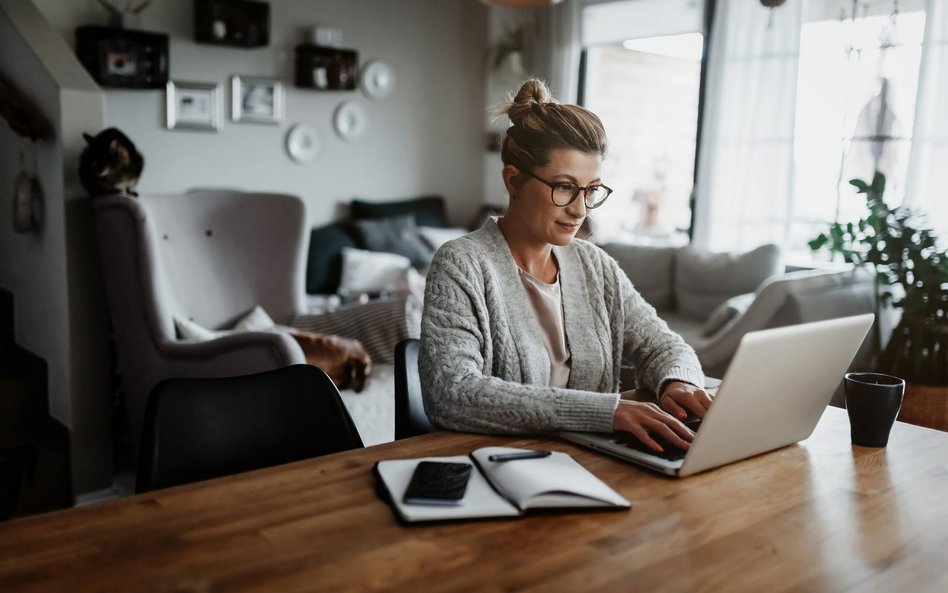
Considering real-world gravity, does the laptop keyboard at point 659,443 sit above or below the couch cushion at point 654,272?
above

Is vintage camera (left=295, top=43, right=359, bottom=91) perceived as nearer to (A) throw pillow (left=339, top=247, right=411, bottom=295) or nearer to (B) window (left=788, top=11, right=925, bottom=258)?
(A) throw pillow (left=339, top=247, right=411, bottom=295)

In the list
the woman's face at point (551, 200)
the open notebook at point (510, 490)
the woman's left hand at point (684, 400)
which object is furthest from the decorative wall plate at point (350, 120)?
the open notebook at point (510, 490)

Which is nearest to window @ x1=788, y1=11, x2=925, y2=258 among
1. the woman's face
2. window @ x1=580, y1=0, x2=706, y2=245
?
window @ x1=580, y1=0, x2=706, y2=245

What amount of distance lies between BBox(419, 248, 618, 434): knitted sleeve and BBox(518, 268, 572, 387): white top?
0.13 metres

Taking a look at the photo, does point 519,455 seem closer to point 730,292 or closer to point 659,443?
point 659,443

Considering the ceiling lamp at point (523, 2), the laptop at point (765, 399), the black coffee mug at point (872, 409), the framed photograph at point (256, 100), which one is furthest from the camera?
the framed photograph at point (256, 100)

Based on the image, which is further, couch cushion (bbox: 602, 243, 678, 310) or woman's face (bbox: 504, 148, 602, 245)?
→ couch cushion (bbox: 602, 243, 678, 310)

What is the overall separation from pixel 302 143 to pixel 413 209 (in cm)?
91

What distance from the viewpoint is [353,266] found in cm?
510

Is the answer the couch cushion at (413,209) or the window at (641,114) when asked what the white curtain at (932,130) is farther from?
the couch cushion at (413,209)

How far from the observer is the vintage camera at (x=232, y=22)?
15.5ft

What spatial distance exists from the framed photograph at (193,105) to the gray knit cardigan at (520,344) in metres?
3.54

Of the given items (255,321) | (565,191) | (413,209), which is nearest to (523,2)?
(255,321)

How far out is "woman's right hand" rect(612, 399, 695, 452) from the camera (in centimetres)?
128
